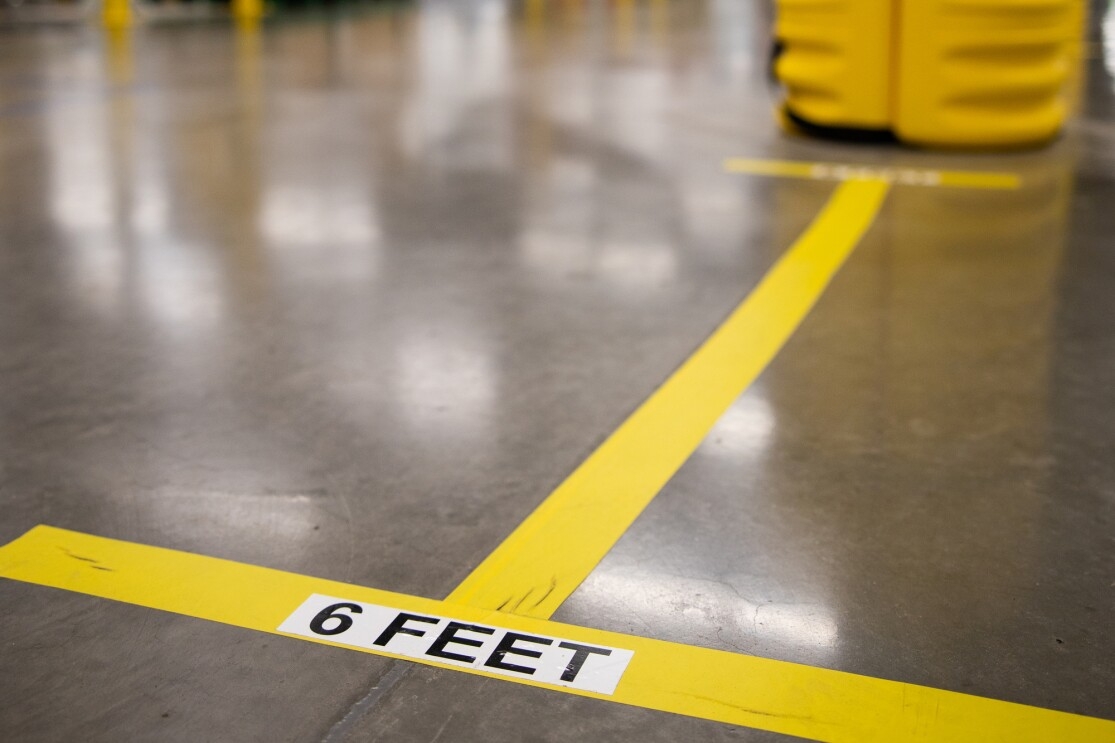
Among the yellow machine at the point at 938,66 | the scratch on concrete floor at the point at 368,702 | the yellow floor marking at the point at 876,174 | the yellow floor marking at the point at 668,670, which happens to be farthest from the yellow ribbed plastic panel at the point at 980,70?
the scratch on concrete floor at the point at 368,702

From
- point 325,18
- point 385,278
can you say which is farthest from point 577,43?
point 385,278

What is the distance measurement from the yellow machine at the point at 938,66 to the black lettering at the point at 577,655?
17.7 ft

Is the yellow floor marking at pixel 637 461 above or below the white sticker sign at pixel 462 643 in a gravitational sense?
above

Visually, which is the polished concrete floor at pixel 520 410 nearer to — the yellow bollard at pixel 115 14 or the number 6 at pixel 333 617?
the number 6 at pixel 333 617

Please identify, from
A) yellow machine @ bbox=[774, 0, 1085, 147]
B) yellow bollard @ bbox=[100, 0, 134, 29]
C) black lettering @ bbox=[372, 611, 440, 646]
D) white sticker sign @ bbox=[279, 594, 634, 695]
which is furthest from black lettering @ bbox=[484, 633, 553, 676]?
yellow bollard @ bbox=[100, 0, 134, 29]

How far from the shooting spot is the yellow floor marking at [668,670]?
197cm

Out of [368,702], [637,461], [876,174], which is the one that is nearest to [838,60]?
[876,174]

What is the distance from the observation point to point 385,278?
462 centimetres

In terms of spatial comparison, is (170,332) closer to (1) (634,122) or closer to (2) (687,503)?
(2) (687,503)

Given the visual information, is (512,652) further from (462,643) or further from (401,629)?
(401,629)

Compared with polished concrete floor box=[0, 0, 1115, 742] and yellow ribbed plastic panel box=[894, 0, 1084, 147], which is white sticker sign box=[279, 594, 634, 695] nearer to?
polished concrete floor box=[0, 0, 1115, 742]

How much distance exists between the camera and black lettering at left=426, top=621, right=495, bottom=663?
7.12 feet

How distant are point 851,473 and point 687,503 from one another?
439 millimetres

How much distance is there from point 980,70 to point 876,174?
928mm
